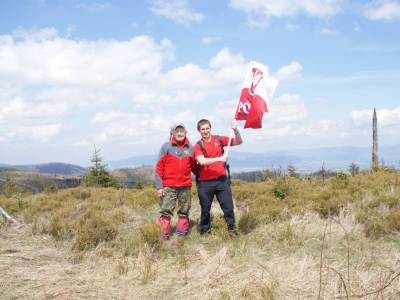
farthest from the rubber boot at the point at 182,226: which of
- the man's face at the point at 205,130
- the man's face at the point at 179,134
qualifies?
the man's face at the point at 205,130

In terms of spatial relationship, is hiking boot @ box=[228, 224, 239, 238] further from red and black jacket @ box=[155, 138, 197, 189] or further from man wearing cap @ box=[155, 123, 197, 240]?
red and black jacket @ box=[155, 138, 197, 189]

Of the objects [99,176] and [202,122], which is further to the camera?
[99,176]

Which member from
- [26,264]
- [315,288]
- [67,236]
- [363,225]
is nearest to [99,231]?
[67,236]

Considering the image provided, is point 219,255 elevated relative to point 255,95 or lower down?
lower down

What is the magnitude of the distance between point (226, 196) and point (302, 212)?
237 cm

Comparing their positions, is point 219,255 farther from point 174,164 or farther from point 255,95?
point 255,95

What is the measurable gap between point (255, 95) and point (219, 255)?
118 inches

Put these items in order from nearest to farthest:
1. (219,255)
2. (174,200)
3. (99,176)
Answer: (219,255), (174,200), (99,176)

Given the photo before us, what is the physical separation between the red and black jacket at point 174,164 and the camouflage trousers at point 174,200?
173mm

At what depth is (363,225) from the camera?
19.3ft

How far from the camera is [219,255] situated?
4.77m

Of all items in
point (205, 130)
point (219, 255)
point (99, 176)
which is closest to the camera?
point (219, 255)

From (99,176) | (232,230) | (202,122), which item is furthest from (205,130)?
(99,176)

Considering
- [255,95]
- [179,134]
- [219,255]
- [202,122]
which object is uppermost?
[255,95]
